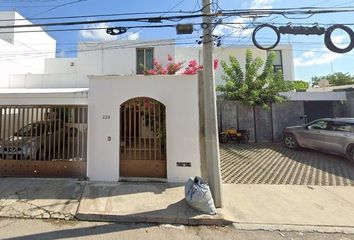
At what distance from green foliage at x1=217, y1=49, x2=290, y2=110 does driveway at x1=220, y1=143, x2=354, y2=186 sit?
9.48ft

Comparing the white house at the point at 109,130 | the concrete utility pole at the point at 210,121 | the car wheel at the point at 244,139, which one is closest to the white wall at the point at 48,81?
the white house at the point at 109,130

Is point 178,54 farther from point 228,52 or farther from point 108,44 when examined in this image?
point 108,44

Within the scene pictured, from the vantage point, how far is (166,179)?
739 centimetres

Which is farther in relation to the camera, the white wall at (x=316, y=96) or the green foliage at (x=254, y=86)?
the white wall at (x=316, y=96)

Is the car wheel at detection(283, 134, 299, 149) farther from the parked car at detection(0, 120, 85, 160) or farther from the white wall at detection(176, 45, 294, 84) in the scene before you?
the parked car at detection(0, 120, 85, 160)

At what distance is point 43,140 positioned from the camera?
7.96m

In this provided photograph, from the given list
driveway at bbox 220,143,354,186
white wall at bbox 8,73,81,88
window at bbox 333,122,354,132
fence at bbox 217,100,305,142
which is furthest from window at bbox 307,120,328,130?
Result: white wall at bbox 8,73,81,88

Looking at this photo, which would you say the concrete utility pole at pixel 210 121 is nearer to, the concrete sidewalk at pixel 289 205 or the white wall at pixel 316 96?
the concrete sidewalk at pixel 289 205

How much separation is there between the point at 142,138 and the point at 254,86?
8488mm

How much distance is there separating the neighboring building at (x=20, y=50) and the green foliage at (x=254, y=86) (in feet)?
39.9

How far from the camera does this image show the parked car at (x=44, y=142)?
785cm

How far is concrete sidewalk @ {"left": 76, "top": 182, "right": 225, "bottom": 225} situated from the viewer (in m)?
5.20

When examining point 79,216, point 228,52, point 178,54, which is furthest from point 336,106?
point 79,216

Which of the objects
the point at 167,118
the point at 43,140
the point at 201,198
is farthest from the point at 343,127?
the point at 43,140
